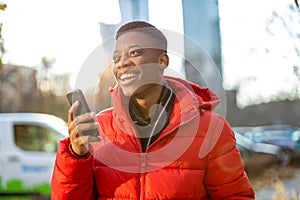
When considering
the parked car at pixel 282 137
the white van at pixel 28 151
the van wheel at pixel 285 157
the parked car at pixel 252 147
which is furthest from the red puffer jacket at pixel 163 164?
the parked car at pixel 282 137

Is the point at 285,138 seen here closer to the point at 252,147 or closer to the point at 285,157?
the point at 285,157

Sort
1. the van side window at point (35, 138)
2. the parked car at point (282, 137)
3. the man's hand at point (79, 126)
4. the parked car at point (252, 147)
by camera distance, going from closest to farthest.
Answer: the man's hand at point (79, 126) < the van side window at point (35, 138) < the parked car at point (252, 147) < the parked car at point (282, 137)

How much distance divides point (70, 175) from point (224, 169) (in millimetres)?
380

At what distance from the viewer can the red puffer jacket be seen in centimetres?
120

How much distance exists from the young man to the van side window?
4590 mm

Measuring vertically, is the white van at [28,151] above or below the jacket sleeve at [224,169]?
below

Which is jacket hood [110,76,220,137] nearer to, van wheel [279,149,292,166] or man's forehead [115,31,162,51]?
man's forehead [115,31,162,51]

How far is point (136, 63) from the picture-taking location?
1215mm

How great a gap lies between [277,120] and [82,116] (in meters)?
8.44

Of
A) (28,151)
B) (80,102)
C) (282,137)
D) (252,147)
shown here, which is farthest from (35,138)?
(282,137)

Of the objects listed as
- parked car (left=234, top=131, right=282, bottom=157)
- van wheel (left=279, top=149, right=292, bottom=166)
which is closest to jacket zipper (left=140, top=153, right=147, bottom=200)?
parked car (left=234, top=131, right=282, bottom=157)

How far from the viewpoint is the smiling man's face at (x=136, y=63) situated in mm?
1209

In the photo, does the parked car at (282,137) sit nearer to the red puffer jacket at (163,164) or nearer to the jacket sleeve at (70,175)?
the red puffer jacket at (163,164)

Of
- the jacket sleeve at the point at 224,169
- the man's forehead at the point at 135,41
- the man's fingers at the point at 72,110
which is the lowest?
the jacket sleeve at the point at 224,169
